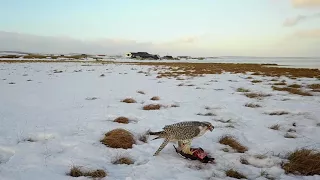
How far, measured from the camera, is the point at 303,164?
5.27 m

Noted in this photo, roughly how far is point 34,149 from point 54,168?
1109 mm

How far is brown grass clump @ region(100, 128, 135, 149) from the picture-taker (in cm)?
622

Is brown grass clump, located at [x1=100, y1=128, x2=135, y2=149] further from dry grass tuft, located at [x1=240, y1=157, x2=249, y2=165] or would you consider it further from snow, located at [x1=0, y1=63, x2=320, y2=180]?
dry grass tuft, located at [x1=240, y1=157, x2=249, y2=165]

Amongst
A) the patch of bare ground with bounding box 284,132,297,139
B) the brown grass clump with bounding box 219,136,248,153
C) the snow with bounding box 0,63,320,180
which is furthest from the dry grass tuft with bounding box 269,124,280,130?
the brown grass clump with bounding box 219,136,248,153

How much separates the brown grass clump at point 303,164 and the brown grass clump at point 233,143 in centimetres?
99

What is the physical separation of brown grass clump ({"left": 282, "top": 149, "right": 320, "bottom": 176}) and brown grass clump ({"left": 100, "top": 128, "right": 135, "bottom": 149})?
3.15m

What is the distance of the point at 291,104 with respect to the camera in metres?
11.5

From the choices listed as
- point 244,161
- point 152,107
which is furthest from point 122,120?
point 244,161

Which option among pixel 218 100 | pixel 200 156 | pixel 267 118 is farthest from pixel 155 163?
pixel 218 100

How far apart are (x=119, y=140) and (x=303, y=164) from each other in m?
3.67

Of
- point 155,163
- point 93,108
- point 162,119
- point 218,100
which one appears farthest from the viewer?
point 218,100

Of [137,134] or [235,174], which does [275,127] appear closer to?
[235,174]

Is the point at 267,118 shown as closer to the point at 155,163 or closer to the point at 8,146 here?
the point at 155,163

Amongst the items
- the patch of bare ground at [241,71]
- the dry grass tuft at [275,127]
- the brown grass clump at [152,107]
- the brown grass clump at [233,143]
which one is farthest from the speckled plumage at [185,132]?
the patch of bare ground at [241,71]
